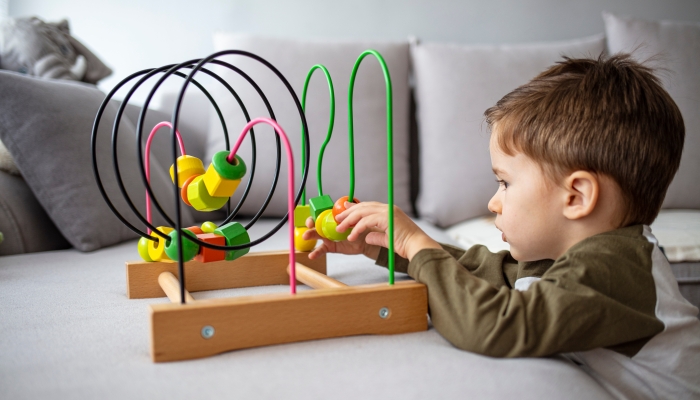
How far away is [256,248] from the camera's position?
1.24 meters

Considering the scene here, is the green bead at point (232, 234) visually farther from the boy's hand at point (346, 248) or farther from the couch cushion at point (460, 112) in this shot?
the couch cushion at point (460, 112)

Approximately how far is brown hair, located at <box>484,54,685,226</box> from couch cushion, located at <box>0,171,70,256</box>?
105cm

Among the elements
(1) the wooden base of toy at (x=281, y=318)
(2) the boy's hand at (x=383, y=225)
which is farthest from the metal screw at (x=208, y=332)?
(2) the boy's hand at (x=383, y=225)

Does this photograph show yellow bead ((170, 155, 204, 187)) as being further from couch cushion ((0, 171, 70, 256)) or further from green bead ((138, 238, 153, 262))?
couch cushion ((0, 171, 70, 256))

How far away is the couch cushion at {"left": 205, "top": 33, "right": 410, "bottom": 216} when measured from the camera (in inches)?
65.2

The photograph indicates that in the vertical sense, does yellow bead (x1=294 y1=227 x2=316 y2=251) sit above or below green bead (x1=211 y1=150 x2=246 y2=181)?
below

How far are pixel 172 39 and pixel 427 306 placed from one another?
5.58 feet

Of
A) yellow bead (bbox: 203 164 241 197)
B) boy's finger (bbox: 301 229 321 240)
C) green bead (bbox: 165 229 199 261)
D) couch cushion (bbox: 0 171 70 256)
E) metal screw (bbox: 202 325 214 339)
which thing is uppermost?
yellow bead (bbox: 203 164 241 197)

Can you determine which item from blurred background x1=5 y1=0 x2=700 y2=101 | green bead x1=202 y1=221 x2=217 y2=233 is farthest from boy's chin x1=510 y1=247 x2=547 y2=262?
blurred background x1=5 y1=0 x2=700 y2=101

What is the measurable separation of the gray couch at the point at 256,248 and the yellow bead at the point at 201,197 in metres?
0.17

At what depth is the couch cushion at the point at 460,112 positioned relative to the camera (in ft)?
5.41

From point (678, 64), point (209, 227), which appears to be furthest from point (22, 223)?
point (678, 64)

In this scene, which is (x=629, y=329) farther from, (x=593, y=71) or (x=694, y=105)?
(x=694, y=105)

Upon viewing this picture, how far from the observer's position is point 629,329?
61cm
